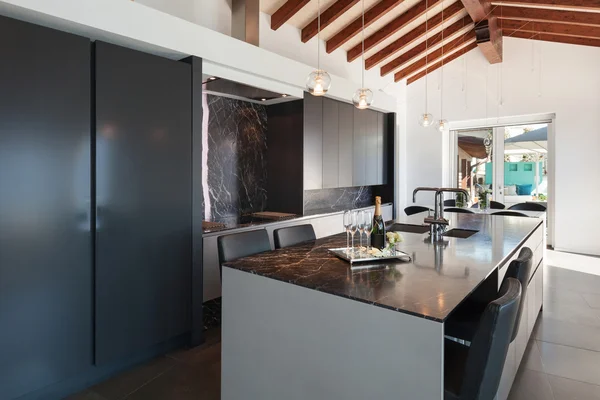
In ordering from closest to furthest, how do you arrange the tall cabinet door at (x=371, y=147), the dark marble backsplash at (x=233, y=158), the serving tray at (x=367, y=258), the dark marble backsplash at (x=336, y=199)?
the serving tray at (x=367, y=258)
the dark marble backsplash at (x=233, y=158)
the dark marble backsplash at (x=336, y=199)
the tall cabinet door at (x=371, y=147)

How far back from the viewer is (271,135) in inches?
188

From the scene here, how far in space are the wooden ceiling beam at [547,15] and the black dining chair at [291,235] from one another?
196 inches

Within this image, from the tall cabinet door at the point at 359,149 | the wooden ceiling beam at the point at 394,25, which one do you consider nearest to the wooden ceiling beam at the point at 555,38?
the wooden ceiling beam at the point at 394,25

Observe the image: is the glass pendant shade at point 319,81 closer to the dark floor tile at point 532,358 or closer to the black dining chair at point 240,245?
the black dining chair at point 240,245

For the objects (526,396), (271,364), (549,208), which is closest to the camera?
(271,364)

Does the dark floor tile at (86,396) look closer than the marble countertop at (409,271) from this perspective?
No

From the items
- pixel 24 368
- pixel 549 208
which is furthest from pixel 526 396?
pixel 549 208

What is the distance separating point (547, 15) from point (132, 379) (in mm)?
6641

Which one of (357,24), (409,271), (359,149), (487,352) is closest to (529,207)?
(359,149)

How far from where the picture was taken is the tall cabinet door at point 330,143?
490 centimetres

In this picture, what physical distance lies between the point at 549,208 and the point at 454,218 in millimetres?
4145

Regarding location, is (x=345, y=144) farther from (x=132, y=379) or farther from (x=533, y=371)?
(x=132, y=379)

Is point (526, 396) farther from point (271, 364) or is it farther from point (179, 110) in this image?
point (179, 110)

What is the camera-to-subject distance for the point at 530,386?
2422 millimetres
